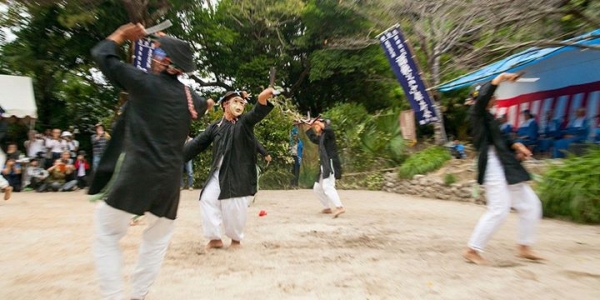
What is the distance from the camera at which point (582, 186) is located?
6961 millimetres

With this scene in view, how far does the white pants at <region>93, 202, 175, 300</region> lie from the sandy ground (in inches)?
16.5

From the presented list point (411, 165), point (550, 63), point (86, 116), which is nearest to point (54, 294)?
point (411, 165)

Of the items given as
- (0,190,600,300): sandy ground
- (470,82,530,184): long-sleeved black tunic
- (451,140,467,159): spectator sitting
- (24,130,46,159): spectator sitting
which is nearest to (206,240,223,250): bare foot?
(0,190,600,300): sandy ground

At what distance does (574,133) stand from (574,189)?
431cm

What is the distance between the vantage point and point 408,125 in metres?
13.2

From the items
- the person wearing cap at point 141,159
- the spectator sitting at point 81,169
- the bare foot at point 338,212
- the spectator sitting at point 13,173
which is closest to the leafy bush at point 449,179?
the bare foot at point 338,212

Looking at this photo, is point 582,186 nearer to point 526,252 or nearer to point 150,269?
point 526,252

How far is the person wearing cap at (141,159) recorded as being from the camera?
2.90 meters

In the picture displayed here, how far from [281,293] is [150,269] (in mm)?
1018

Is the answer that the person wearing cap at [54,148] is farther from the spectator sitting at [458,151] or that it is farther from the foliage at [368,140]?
the spectator sitting at [458,151]

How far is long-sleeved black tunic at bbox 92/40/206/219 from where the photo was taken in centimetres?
293

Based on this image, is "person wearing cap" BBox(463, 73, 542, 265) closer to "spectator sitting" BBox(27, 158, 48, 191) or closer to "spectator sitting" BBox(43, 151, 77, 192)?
"spectator sitting" BBox(43, 151, 77, 192)

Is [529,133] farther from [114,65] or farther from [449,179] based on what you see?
[114,65]

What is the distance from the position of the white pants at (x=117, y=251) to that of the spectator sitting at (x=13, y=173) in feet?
→ 36.4
